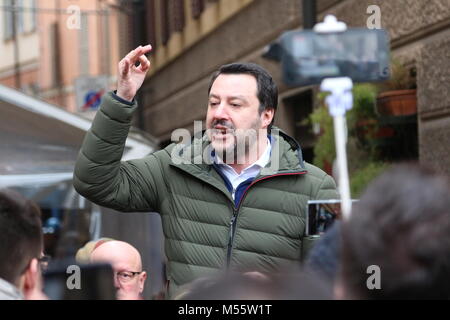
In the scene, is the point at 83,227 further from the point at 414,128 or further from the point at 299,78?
the point at 299,78

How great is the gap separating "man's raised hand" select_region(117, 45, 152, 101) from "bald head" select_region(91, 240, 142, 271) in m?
0.99

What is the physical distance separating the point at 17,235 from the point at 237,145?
1.35 meters

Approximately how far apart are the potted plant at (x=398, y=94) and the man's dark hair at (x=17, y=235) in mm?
5566

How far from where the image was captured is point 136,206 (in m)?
3.51

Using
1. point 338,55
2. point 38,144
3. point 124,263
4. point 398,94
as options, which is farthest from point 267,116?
point 398,94

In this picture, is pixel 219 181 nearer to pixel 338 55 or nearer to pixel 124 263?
pixel 338 55

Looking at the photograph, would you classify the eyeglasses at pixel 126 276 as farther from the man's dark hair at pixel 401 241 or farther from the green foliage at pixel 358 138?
the green foliage at pixel 358 138

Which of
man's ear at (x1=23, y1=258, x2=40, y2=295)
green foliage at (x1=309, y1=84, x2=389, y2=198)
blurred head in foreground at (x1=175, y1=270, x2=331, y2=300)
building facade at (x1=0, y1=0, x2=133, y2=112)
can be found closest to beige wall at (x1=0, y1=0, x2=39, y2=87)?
building facade at (x1=0, y1=0, x2=133, y2=112)

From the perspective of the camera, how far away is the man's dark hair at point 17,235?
2.16 metres

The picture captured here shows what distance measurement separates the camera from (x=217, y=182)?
11.2 feet

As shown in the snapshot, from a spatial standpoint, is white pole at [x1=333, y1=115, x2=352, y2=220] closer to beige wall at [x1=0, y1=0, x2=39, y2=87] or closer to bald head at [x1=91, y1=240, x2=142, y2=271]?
bald head at [x1=91, y1=240, x2=142, y2=271]

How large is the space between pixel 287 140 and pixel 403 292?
7.34 ft

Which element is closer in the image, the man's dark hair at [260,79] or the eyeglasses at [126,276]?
the man's dark hair at [260,79]

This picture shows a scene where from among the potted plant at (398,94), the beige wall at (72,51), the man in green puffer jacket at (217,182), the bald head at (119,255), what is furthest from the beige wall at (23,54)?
the man in green puffer jacket at (217,182)
